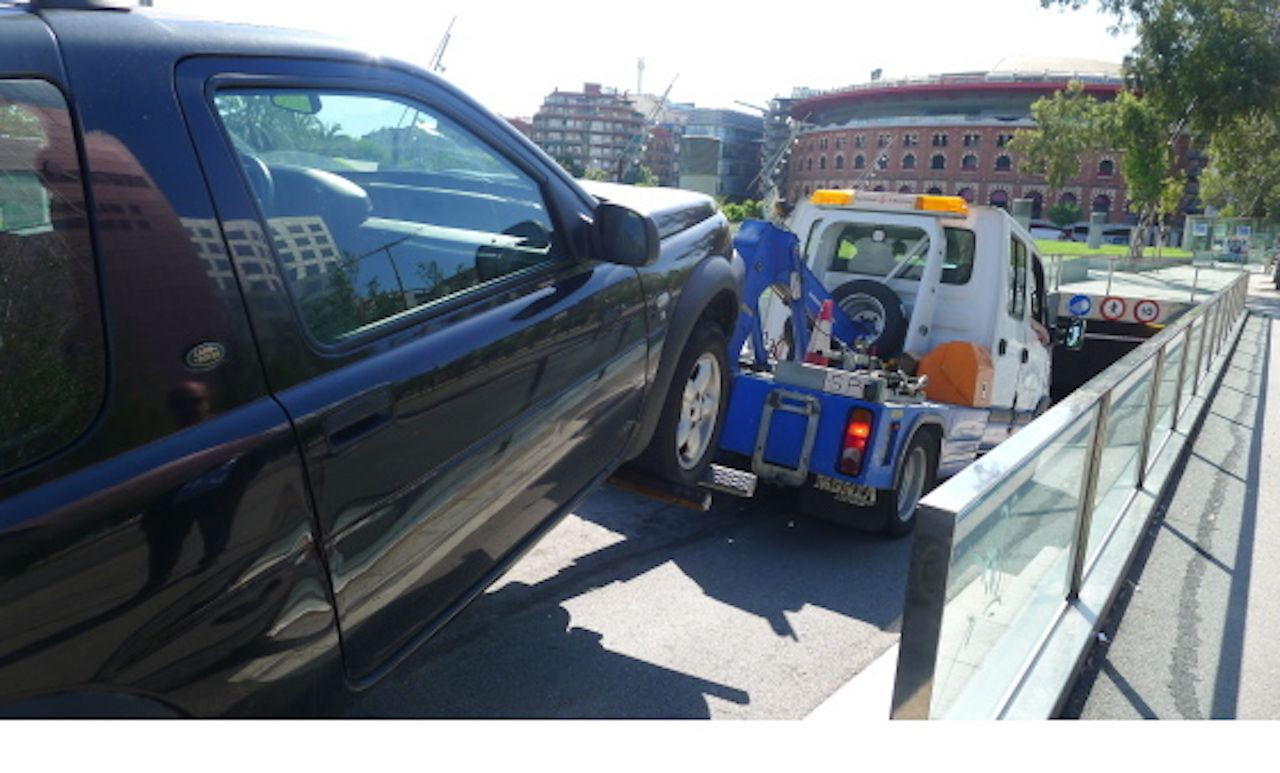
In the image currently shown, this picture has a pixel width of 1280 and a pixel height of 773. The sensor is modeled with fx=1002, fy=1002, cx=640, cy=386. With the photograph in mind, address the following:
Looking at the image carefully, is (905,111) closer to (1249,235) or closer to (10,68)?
(1249,235)

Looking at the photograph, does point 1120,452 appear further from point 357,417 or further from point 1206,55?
point 1206,55

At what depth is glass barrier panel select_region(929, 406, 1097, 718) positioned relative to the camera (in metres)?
2.38

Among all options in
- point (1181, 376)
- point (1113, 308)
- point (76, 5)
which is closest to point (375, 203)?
point (76, 5)

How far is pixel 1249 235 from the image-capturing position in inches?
1748

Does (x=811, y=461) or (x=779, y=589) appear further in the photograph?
(x=811, y=461)

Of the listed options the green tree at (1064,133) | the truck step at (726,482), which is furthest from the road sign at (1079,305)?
the green tree at (1064,133)

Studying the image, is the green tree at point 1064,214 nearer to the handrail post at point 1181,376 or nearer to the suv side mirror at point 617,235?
the handrail post at point 1181,376

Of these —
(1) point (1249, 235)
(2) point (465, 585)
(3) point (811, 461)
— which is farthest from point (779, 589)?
(1) point (1249, 235)

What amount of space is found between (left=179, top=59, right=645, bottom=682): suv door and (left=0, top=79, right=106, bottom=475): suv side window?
11.3 inches

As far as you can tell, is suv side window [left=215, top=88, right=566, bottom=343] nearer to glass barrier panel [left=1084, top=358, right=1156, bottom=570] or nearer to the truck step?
the truck step

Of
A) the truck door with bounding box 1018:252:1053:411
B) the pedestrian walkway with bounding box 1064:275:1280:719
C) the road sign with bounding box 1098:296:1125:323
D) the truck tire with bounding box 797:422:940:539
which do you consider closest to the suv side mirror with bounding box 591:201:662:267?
the pedestrian walkway with bounding box 1064:275:1280:719

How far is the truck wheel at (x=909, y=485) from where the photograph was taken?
5988mm

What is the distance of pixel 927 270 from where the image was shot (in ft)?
24.2
